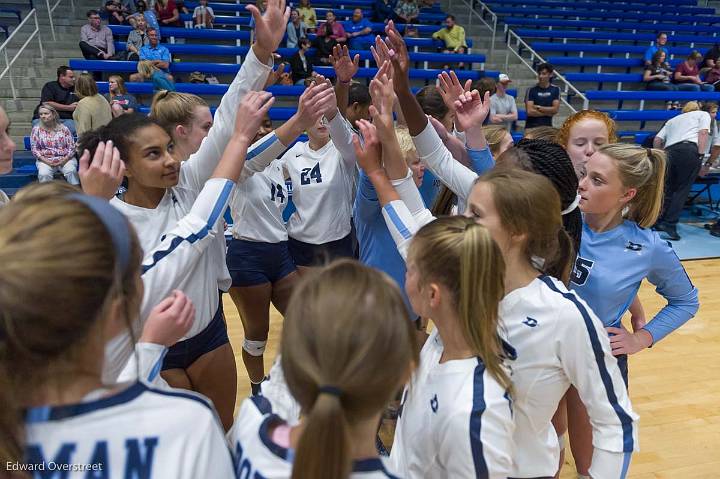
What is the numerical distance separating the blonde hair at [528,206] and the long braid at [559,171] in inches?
8.1

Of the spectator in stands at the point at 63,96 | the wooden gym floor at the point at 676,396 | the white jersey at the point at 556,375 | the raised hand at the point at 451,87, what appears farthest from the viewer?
the spectator in stands at the point at 63,96

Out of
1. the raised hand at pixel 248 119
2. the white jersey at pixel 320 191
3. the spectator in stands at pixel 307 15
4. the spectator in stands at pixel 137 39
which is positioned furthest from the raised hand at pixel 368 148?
the spectator in stands at pixel 307 15

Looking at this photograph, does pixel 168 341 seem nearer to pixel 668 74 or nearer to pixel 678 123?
pixel 678 123

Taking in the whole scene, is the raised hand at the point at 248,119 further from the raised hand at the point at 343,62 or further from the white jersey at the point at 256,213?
the white jersey at the point at 256,213

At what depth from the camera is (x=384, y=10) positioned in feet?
31.1

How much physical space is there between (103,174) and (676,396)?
2891mm

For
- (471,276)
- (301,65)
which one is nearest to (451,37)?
(301,65)

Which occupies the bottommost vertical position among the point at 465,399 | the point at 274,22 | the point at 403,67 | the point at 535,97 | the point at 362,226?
the point at 535,97

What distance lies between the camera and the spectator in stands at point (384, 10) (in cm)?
947

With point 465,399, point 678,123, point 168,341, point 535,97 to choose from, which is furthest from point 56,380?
point 535,97

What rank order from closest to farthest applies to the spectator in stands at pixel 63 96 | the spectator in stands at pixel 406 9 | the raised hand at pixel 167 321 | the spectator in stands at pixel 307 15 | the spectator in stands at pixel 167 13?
the raised hand at pixel 167 321 → the spectator in stands at pixel 63 96 → the spectator in stands at pixel 167 13 → the spectator in stands at pixel 307 15 → the spectator in stands at pixel 406 9

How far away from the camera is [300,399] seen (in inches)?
29.8

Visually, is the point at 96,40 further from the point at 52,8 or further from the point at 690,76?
Answer: the point at 690,76

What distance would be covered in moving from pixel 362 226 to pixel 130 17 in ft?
23.2
